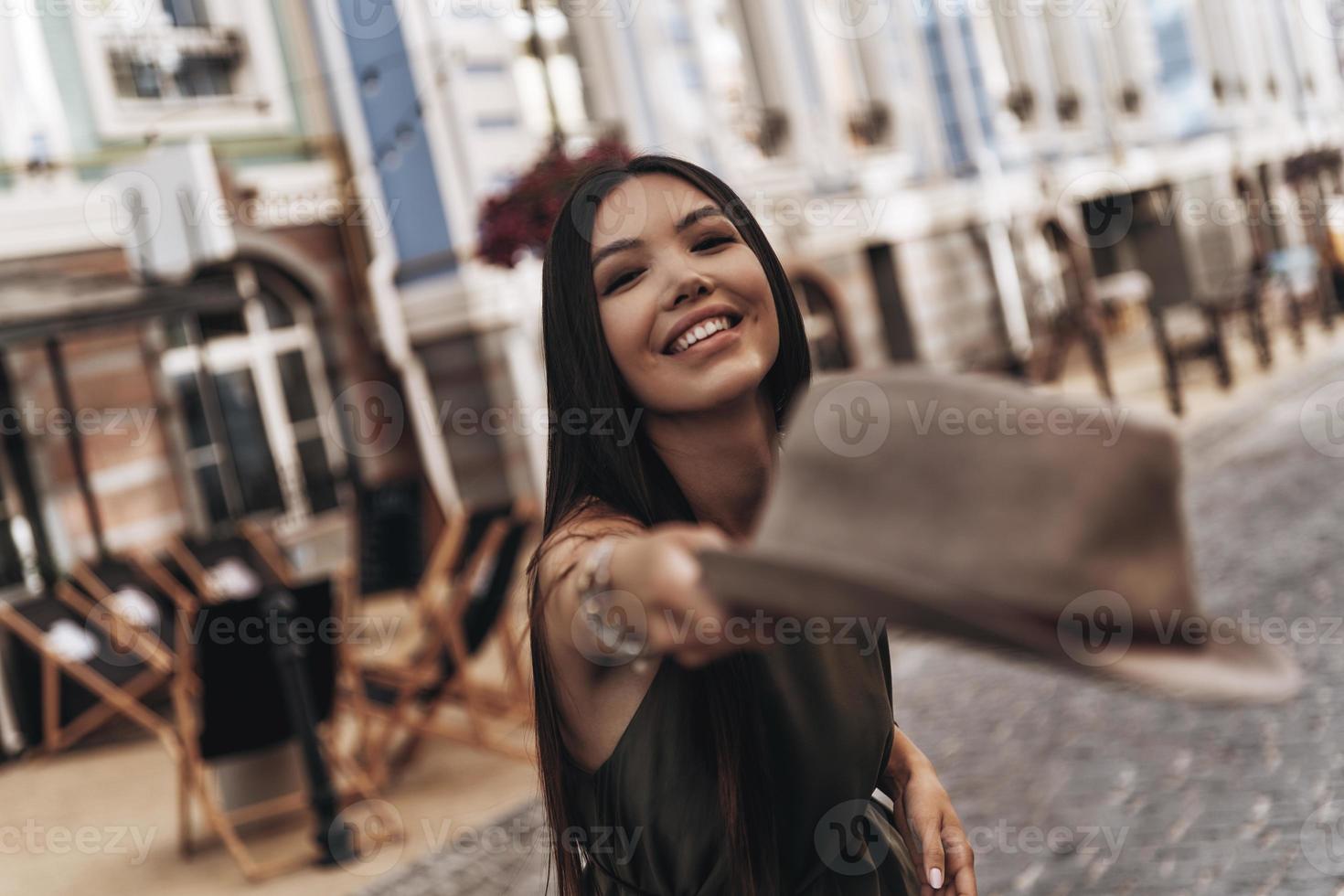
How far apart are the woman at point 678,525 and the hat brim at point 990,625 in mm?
342

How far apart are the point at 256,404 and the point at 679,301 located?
9769 mm

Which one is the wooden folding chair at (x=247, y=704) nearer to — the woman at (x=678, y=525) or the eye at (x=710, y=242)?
the woman at (x=678, y=525)

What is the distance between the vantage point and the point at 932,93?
1709 centimetres

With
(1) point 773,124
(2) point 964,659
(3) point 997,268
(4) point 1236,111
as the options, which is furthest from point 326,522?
(4) point 1236,111

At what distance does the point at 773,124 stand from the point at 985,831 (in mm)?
11772

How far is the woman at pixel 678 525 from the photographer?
1188mm

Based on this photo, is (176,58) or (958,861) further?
(176,58)

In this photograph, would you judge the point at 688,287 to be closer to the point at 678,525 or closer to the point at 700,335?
the point at 700,335

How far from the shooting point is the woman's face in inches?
46.4

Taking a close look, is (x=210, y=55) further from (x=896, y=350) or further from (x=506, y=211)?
(x=896, y=350)

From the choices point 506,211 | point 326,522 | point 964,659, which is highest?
point 506,211

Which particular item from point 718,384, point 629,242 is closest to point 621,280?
point 629,242

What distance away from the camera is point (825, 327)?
1516 cm

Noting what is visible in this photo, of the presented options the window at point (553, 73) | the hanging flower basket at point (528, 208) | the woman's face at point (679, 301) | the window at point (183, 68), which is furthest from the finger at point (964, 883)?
the window at point (553, 73)
